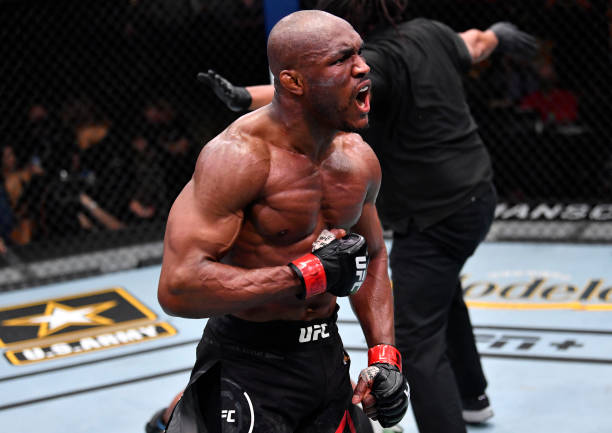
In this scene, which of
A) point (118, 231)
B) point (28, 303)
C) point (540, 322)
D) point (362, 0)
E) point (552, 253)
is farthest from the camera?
point (118, 231)

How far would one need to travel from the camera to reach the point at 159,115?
19.3 ft

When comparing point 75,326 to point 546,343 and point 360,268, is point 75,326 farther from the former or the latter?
point 360,268

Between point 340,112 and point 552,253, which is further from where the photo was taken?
point 552,253

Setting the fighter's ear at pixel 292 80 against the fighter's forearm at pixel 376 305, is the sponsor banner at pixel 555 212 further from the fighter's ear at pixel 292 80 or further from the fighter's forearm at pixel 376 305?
the fighter's ear at pixel 292 80

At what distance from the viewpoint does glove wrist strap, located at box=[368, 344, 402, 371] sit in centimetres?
192

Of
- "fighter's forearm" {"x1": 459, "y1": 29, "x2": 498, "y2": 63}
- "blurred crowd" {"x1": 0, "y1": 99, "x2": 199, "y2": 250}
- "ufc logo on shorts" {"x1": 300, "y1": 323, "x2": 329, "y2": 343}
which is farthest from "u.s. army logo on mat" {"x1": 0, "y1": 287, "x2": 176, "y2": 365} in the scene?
"ufc logo on shorts" {"x1": 300, "y1": 323, "x2": 329, "y2": 343}

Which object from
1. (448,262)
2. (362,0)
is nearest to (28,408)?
(448,262)

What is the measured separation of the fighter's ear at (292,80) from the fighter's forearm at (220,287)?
36 cm

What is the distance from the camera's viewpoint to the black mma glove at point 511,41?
304 centimetres

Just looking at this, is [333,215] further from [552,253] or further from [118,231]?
[118,231]

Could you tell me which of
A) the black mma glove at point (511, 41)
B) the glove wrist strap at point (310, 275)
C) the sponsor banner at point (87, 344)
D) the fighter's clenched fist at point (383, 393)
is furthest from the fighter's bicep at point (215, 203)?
the sponsor banner at point (87, 344)

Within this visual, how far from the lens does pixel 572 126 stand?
5.49 m

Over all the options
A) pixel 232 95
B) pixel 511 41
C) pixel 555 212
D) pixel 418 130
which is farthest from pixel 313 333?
pixel 555 212

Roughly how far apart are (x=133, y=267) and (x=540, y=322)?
8.72ft
